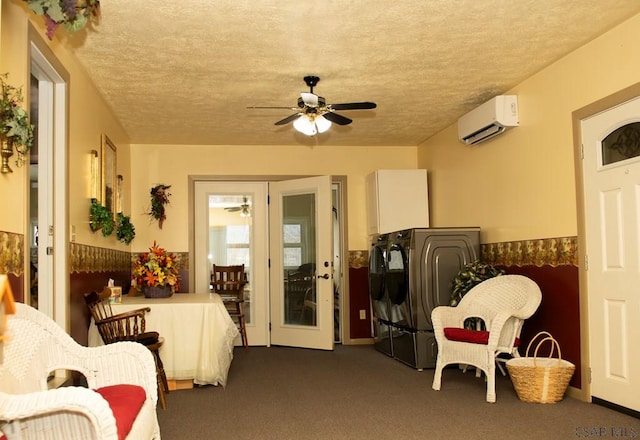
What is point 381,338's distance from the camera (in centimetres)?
656

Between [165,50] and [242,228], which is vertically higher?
[165,50]

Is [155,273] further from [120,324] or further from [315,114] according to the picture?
[315,114]

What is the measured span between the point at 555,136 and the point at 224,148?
4.00 meters

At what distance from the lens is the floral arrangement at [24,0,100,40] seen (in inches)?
87.0

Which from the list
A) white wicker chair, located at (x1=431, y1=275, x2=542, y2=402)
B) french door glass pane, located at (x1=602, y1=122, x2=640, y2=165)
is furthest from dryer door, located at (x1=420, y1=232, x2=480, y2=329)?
french door glass pane, located at (x1=602, y1=122, x2=640, y2=165)

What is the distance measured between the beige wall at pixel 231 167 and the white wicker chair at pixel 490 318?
2677 mm

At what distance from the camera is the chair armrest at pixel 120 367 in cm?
272

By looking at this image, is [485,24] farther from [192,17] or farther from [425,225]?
→ [425,225]

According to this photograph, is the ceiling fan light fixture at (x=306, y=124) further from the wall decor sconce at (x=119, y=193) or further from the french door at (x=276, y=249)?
the wall decor sconce at (x=119, y=193)

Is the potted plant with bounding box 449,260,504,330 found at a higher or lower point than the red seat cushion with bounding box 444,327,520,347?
higher

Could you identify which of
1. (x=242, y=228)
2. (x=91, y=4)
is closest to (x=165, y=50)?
(x=91, y=4)

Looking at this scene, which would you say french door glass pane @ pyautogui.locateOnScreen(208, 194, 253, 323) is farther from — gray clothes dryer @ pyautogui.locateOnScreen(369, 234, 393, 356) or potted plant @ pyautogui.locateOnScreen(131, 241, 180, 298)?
potted plant @ pyautogui.locateOnScreen(131, 241, 180, 298)

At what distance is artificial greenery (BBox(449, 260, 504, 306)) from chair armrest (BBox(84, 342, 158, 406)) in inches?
123

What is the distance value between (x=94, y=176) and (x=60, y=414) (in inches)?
122
